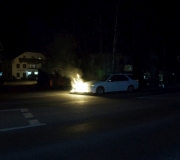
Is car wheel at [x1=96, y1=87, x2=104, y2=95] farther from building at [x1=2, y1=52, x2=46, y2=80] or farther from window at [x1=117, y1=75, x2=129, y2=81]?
building at [x1=2, y1=52, x2=46, y2=80]

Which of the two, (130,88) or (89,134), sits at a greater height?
(130,88)

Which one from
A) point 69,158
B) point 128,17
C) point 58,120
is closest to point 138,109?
point 58,120

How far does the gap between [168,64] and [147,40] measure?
10302 mm

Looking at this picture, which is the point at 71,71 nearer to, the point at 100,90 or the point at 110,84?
the point at 110,84

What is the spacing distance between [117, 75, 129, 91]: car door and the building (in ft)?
166

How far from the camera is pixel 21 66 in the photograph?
74812 mm

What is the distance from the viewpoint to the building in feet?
240

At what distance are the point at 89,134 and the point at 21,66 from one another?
224 feet

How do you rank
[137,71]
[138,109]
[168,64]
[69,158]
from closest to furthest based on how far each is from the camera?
[69,158] → [138,109] → [137,71] → [168,64]

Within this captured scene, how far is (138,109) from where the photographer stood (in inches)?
555

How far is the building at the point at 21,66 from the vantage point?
7319 cm

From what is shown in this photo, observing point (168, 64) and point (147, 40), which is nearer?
point (147, 40)

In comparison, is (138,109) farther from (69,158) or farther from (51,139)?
(69,158)

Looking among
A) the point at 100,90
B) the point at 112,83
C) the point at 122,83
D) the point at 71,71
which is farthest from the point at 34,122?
the point at 71,71
